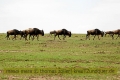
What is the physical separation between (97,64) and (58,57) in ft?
12.4

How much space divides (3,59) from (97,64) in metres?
7.09

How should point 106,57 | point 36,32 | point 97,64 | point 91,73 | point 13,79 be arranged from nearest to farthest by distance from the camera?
1. point 13,79
2. point 91,73
3. point 97,64
4. point 106,57
5. point 36,32

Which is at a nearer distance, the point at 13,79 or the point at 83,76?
the point at 13,79

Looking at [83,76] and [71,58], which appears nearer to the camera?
[83,76]

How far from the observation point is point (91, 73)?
1523 cm

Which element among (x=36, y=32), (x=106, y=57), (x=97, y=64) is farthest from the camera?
(x=36, y=32)

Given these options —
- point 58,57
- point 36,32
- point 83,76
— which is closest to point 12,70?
point 83,76

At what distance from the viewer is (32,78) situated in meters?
13.7

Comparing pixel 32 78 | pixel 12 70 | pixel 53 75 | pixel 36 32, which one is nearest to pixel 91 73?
pixel 53 75

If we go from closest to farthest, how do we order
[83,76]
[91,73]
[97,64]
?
[83,76] → [91,73] → [97,64]

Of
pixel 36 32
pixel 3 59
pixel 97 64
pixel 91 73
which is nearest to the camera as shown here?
pixel 91 73

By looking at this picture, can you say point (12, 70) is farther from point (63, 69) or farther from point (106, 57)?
point (106, 57)

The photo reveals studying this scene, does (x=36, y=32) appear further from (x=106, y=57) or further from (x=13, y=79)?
(x=13, y=79)

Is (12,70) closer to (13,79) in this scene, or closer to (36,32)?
(13,79)
